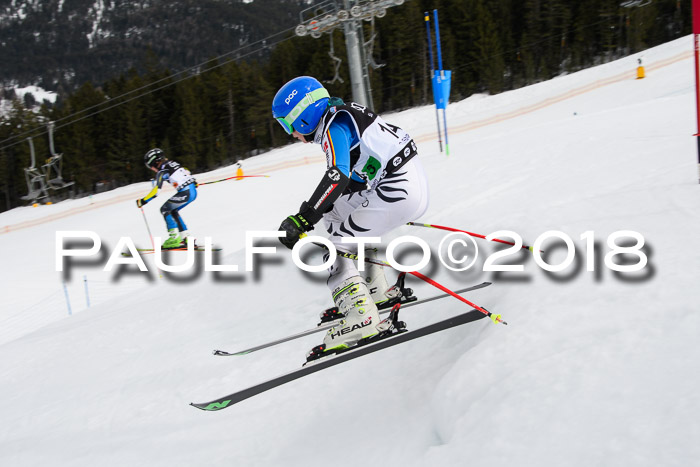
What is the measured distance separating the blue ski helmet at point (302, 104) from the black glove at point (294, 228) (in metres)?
0.69

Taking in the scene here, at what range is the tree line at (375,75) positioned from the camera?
44.0 metres

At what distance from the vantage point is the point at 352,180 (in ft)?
11.5

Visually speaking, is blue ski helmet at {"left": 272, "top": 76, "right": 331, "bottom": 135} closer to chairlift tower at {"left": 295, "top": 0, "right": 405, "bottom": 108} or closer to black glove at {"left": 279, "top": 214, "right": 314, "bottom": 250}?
black glove at {"left": 279, "top": 214, "right": 314, "bottom": 250}

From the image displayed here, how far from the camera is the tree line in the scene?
144ft

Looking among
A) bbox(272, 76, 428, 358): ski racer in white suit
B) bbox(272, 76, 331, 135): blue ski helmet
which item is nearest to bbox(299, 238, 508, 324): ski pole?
bbox(272, 76, 428, 358): ski racer in white suit

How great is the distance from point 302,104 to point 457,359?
1.84 m

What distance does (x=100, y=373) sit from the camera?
484cm

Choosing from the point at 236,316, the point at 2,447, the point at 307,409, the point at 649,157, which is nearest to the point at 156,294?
the point at 236,316

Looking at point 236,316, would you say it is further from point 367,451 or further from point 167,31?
point 167,31

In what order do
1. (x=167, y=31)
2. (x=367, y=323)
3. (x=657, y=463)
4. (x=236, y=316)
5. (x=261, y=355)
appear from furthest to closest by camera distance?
(x=167, y=31) → (x=236, y=316) → (x=261, y=355) → (x=367, y=323) → (x=657, y=463)

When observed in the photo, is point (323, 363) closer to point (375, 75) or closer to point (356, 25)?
point (356, 25)

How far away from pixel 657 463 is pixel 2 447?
437 centimetres

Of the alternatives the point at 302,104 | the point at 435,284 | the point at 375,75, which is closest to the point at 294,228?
the point at 302,104

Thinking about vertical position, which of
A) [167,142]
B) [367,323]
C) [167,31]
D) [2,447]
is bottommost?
[2,447]
